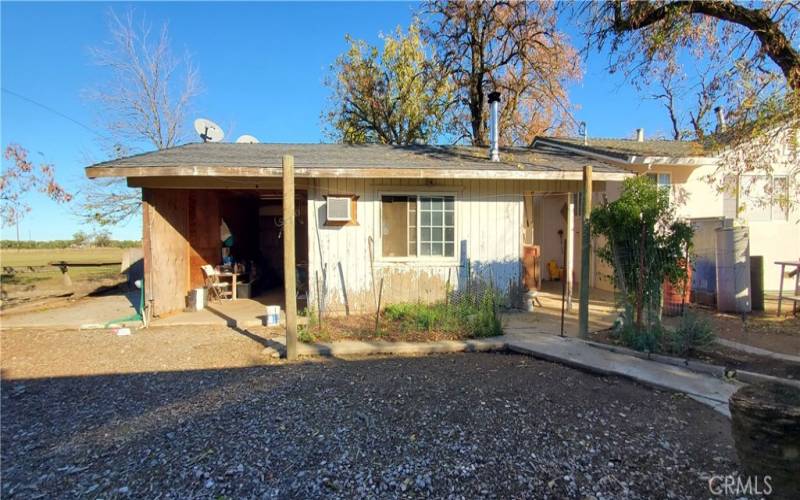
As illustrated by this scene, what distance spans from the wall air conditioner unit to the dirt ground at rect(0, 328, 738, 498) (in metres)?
3.08

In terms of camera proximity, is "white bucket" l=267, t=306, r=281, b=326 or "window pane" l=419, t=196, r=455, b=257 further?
"window pane" l=419, t=196, r=455, b=257

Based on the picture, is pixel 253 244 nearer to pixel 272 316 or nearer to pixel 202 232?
pixel 202 232

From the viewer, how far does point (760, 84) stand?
5367mm

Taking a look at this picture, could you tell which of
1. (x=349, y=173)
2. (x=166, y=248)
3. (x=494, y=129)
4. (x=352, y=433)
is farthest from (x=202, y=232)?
(x=352, y=433)

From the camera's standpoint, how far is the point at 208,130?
9.97 metres

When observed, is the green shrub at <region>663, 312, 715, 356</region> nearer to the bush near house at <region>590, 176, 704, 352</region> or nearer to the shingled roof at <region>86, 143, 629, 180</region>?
the bush near house at <region>590, 176, 704, 352</region>

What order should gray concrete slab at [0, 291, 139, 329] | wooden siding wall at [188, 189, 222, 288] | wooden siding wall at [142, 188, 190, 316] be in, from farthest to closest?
wooden siding wall at [188, 189, 222, 288], wooden siding wall at [142, 188, 190, 316], gray concrete slab at [0, 291, 139, 329]

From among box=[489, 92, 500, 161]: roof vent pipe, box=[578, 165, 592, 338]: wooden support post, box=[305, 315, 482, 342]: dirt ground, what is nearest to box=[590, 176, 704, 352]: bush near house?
box=[578, 165, 592, 338]: wooden support post

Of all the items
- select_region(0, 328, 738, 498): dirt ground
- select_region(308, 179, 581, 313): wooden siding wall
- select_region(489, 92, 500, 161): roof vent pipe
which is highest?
select_region(489, 92, 500, 161): roof vent pipe

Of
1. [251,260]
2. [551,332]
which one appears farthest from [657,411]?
[251,260]

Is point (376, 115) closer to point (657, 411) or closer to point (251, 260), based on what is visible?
point (251, 260)

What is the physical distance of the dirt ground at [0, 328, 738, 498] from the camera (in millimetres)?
2500

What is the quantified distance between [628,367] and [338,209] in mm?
5101

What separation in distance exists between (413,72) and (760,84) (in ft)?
42.7
